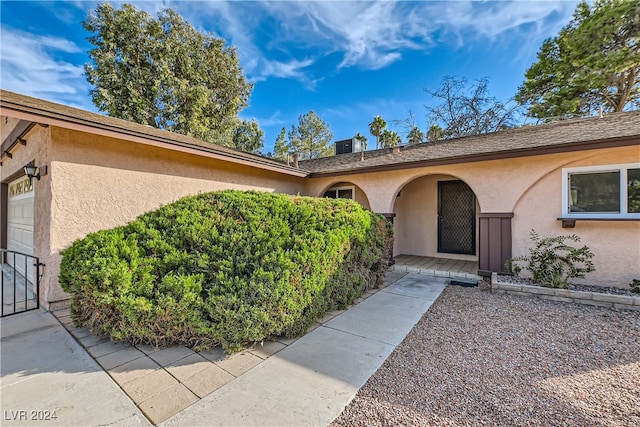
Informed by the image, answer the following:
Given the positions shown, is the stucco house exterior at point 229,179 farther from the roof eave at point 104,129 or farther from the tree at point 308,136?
the tree at point 308,136

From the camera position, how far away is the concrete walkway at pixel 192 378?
7.37ft

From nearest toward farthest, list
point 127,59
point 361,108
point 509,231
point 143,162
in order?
point 143,162
point 509,231
point 127,59
point 361,108

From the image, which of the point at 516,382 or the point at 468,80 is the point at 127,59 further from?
the point at 516,382

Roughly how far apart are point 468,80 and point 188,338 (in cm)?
1696

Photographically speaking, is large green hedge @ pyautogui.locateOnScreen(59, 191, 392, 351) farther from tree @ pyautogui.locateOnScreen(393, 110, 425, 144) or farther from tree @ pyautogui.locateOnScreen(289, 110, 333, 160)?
tree @ pyautogui.locateOnScreen(289, 110, 333, 160)

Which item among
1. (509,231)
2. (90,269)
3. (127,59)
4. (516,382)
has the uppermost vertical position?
(127,59)

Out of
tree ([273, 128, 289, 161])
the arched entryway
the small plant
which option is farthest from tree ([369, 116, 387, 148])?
the small plant

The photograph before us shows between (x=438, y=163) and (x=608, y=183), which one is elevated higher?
(x=438, y=163)

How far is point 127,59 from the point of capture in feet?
50.6

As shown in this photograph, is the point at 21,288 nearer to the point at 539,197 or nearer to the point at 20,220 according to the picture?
the point at 20,220

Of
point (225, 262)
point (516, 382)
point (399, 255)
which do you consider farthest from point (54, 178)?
point (399, 255)

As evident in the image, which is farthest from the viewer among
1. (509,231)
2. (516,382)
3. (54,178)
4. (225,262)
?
(509,231)

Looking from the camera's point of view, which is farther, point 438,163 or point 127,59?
point 127,59

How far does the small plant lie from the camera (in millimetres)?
5410
